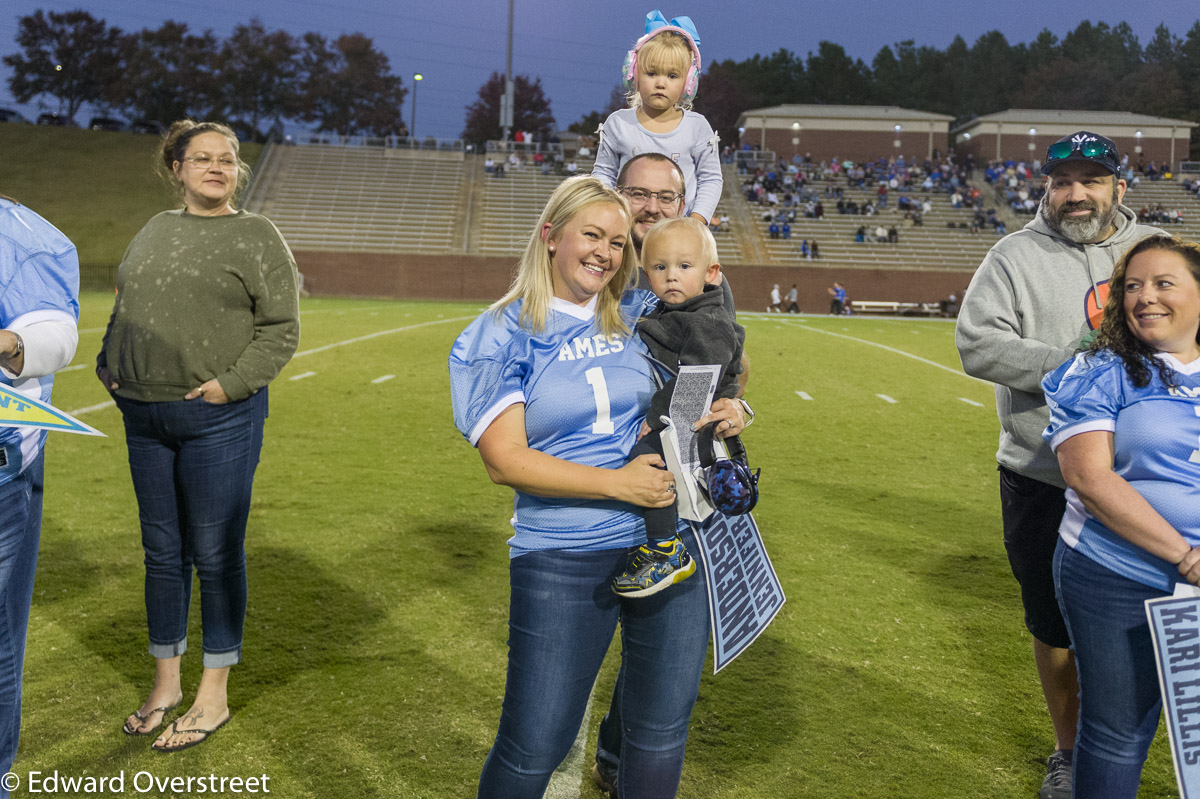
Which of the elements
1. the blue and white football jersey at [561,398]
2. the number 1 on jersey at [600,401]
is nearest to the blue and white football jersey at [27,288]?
the blue and white football jersey at [561,398]

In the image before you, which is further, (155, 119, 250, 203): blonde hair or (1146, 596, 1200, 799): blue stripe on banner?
(155, 119, 250, 203): blonde hair

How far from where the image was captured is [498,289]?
39.6 m

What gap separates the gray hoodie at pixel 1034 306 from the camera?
3252mm

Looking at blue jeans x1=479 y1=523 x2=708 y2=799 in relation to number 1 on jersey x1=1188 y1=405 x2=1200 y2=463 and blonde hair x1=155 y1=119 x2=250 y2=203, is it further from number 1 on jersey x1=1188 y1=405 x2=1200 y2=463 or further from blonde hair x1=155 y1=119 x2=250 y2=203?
blonde hair x1=155 y1=119 x2=250 y2=203

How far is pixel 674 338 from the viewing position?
249 centimetres

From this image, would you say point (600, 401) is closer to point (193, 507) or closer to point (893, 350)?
point (193, 507)

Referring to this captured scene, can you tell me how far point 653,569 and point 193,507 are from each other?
2.05 m

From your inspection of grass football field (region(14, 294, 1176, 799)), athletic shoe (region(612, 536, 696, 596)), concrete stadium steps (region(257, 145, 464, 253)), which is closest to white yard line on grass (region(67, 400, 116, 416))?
grass football field (region(14, 294, 1176, 799))

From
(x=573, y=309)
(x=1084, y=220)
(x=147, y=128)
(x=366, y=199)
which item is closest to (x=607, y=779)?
(x=573, y=309)

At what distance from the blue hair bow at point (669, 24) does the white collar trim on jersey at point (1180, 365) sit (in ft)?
6.18

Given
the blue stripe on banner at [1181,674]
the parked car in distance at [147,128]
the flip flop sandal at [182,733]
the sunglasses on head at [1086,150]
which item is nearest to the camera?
the blue stripe on banner at [1181,674]

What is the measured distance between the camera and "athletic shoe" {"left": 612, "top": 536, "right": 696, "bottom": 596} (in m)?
2.29

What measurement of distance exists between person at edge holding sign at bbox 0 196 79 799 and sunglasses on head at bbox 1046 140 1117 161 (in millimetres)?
3088

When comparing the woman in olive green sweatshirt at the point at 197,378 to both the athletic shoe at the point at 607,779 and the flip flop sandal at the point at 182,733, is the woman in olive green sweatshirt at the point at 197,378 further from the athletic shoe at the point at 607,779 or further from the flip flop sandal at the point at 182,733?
the athletic shoe at the point at 607,779
